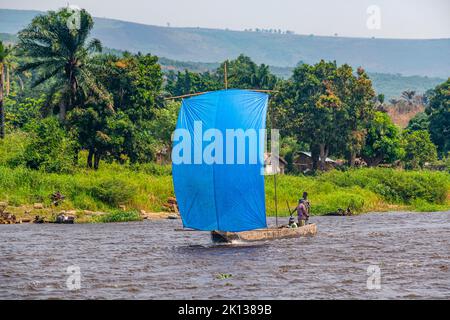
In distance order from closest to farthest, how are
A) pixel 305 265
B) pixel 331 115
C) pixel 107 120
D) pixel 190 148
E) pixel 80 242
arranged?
pixel 305 265 → pixel 190 148 → pixel 80 242 → pixel 107 120 → pixel 331 115

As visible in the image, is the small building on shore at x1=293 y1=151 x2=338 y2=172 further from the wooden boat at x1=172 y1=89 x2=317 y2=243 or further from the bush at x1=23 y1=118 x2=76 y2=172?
the wooden boat at x1=172 y1=89 x2=317 y2=243

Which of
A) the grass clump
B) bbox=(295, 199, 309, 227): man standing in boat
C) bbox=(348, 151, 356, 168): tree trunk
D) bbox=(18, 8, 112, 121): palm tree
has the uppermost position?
bbox=(18, 8, 112, 121): palm tree

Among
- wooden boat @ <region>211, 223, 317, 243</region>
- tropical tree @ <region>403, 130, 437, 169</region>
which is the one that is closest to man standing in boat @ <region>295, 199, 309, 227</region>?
wooden boat @ <region>211, 223, 317, 243</region>

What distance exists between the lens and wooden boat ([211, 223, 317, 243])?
1287 inches

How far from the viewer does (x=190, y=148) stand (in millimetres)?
31328

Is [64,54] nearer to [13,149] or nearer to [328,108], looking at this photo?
[13,149]

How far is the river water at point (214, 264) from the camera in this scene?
77.4 ft

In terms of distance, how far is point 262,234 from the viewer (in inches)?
1330

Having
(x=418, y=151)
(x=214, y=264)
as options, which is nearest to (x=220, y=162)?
(x=214, y=264)

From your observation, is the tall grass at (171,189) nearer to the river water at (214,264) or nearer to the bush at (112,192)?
the bush at (112,192)

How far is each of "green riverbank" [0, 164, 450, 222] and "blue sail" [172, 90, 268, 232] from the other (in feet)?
47.4
